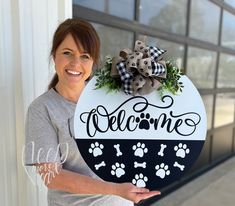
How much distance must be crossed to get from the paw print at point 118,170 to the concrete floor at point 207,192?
2155 mm

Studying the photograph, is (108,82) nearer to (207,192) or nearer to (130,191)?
(130,191)

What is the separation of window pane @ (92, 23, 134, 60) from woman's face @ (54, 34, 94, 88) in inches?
45.2

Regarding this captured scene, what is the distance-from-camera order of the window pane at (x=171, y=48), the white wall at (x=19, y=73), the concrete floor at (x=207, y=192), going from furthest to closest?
the concrete floor at (x=207, y=192)
the window pane at (x=171, y=48)
the white wall at (x=19, y=73)

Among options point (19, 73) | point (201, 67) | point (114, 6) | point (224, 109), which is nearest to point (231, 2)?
point (201, 67)

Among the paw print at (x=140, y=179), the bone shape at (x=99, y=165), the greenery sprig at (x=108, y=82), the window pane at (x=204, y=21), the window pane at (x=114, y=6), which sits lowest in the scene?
the paw print at (x=140, y=179)

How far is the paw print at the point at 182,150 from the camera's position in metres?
0.71

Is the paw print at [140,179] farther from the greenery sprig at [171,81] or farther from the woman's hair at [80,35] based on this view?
the woman's hair at [80,35]

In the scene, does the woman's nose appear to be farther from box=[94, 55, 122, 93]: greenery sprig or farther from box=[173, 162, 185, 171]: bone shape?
box=[173, 162, 185, 171]: bone shape

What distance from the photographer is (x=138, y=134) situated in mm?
695

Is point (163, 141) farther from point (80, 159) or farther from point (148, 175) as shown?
point (80, 159)

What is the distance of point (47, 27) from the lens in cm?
109

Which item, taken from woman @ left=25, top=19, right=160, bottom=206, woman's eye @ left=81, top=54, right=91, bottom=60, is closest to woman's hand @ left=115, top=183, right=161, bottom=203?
woman @ left=25, top=19, right=160, bottom=206

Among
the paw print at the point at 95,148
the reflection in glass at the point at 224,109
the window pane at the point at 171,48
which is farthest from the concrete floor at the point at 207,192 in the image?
the paw print at the point at 95,148

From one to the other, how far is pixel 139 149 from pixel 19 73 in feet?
1.89
